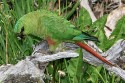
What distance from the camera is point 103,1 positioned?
8.54ft

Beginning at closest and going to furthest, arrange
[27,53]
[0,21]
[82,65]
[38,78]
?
→ [38,78] < [82,65] < [27,53] < [0,21]

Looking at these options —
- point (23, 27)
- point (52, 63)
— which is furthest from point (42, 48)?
point (23, 27)

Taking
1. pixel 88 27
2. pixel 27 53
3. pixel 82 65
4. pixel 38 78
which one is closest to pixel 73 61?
pixel 82 65

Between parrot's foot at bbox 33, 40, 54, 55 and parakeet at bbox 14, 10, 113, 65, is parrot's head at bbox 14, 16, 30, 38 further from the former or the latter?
parrot's foot at bbox 33, 40, 54, 55

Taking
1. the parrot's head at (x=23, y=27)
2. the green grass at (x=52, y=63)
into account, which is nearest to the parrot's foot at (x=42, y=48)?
the green grass at (x=52, y=63)

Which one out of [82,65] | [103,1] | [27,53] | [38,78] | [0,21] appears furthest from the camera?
[103,1]

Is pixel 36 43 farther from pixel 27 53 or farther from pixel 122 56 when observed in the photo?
pixel 122 56

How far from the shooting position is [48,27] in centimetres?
163

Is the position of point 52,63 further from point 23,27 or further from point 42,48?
point 23,27

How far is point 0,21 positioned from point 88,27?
46 cm

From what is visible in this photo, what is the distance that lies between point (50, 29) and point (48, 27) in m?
0.01

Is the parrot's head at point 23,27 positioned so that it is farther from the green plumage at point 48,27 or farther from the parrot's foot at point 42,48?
the parrot's foot at point 42,48

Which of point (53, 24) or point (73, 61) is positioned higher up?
point (53, 24)

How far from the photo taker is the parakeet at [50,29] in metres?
1.61
